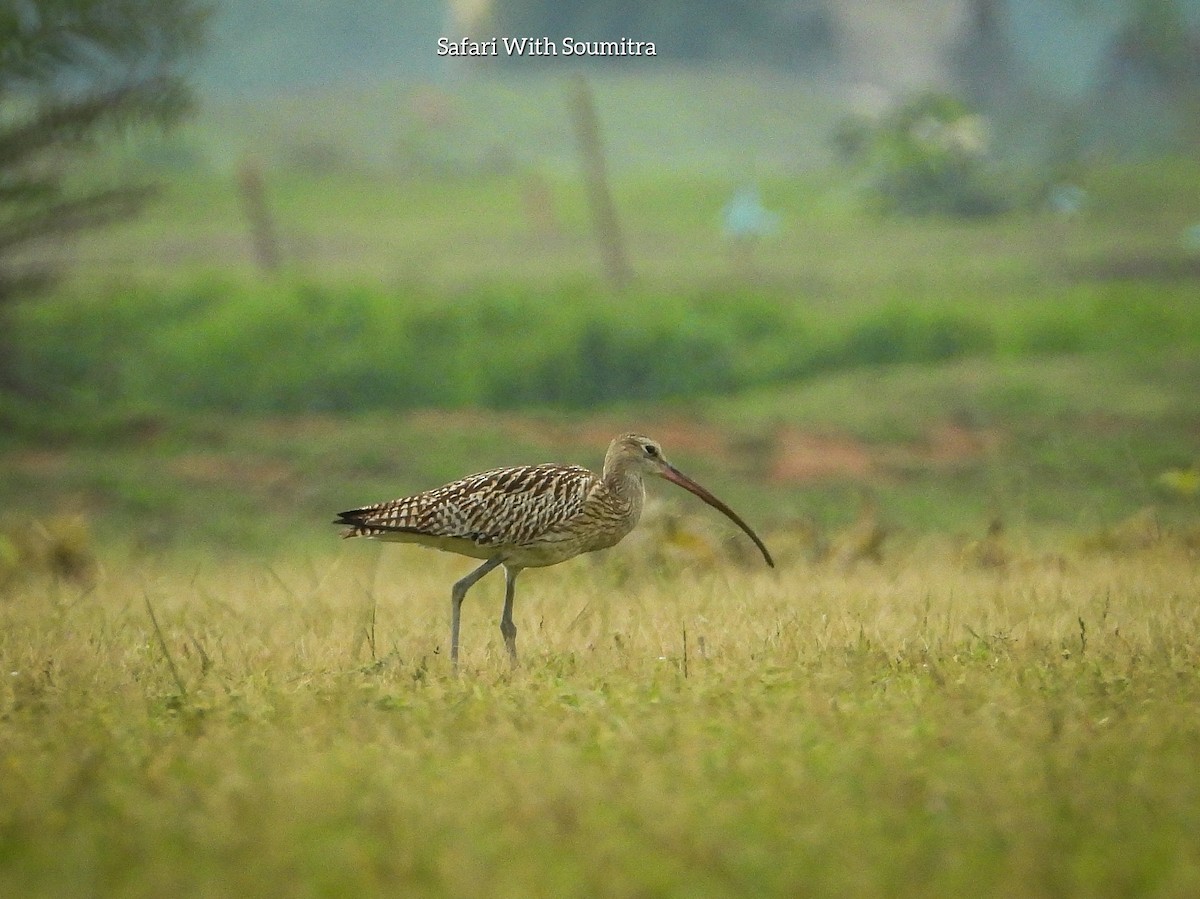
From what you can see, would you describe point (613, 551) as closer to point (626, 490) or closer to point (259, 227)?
point (626, 490)

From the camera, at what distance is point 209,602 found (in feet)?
33.6

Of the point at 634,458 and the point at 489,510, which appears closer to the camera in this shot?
the point at 489,510

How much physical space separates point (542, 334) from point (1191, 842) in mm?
21413

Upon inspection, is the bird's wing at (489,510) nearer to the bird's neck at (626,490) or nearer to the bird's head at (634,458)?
the bird's neck at (626,490)

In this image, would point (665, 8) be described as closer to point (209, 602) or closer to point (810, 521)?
point (810, 521)

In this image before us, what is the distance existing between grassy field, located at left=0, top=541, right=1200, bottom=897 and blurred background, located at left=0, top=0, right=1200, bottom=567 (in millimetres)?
2818

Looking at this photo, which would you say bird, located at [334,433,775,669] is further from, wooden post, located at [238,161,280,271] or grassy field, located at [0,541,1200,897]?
wooden post, located at [238,161,280,271]

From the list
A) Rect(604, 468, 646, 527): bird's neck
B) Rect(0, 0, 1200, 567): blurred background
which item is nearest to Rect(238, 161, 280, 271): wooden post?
Rect(0, 0, 1200, 567): blurred background

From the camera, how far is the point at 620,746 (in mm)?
6574

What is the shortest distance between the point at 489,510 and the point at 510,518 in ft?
0.36

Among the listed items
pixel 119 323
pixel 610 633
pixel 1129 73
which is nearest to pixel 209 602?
pixel 610 633

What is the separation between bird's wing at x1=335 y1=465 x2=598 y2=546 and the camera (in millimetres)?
8953

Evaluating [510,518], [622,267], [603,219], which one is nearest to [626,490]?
[510,518]

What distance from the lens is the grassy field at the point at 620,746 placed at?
517cm
